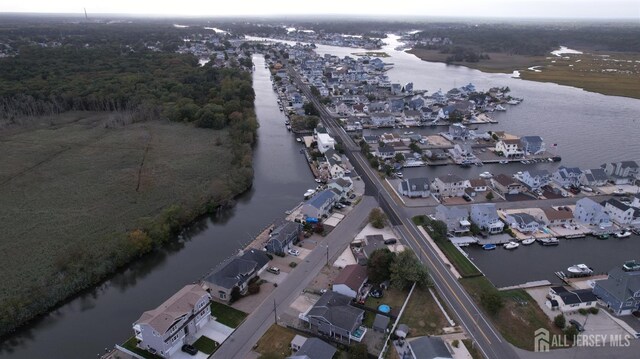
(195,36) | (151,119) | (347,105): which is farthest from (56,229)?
(195,36)

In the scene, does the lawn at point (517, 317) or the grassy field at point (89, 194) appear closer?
the lawn at point (517, 317)

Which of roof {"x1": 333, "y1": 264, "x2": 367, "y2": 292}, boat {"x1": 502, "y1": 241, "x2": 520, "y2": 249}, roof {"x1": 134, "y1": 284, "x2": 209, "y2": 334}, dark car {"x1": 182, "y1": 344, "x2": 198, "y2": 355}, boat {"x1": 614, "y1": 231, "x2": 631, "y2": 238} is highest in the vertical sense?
roof {"x1": 134, "y1": 284, "x2": 209, "y2": 334}

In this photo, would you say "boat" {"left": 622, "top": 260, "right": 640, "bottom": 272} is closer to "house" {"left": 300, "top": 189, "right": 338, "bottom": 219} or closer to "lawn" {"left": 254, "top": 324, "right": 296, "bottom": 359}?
"house" {"left": 300, "top": 189, "right": 338, "bottom": 219}

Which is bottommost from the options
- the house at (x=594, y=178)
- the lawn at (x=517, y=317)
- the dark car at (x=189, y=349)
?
the dark car at (x=189, y=349)

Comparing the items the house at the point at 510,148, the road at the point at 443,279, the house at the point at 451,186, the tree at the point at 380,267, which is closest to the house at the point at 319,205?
the road at the point at 443,279

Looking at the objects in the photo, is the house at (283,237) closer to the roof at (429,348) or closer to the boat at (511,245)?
the roof at (429,348)

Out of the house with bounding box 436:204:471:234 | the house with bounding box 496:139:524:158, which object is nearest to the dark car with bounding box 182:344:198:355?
the house with bounding box 436:204:471:234

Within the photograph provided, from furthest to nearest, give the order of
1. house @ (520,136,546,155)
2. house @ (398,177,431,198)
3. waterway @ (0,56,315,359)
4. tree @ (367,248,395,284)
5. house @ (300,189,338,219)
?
house @ (520,136,546,155), house @ (398,177,431,198), house @ (300,189,338,219), tree @ (367,248,395,284), waterway @ (0,56,315,359)
